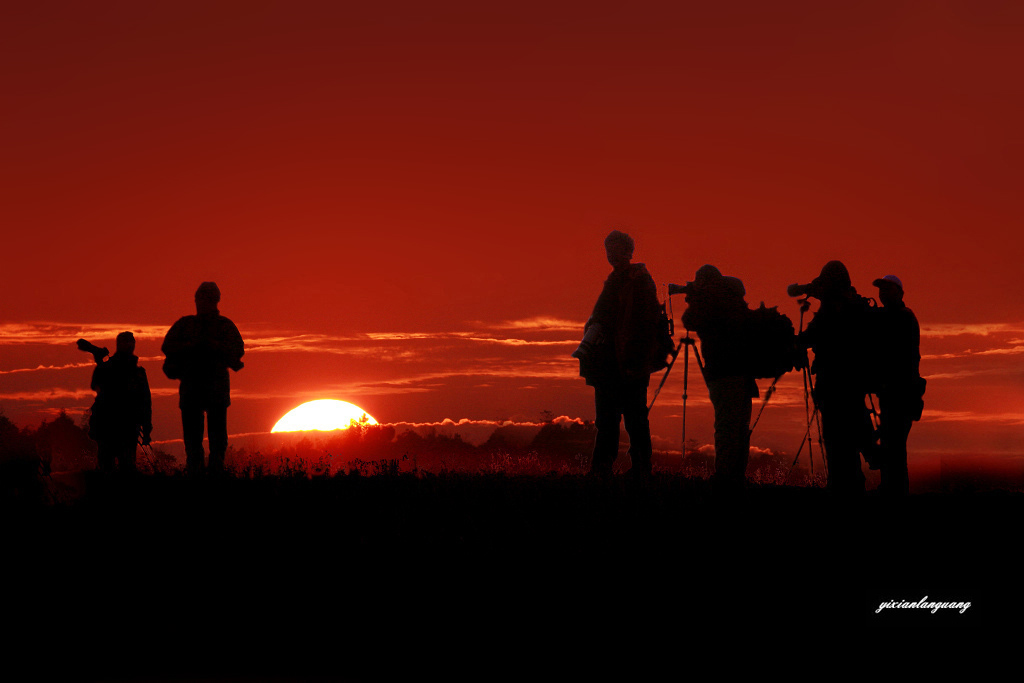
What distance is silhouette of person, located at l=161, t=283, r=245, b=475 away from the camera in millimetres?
13500

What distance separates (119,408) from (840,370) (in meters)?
10.3

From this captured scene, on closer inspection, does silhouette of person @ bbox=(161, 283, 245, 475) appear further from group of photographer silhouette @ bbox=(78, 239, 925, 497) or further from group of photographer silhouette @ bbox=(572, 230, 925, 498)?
group of photographer silhouette @ bbox=(572, 230, 925, 498)

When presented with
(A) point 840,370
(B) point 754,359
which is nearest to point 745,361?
(B) point 754,359

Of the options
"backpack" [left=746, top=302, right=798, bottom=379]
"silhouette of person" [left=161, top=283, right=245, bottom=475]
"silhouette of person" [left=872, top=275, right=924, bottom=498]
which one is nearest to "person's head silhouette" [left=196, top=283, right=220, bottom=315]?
"silhouette of person" [left=161, top=283, right=245, bottom=475]

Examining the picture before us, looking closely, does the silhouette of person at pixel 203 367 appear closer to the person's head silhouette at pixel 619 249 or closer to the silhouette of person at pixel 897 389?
the person's head silhouette at pixel 619 249

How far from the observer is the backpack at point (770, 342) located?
1079 centimetres

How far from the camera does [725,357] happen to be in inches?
424

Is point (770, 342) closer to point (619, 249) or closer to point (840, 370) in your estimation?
point (840, 370)

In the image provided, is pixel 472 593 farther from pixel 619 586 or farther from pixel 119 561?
pixel 119 561

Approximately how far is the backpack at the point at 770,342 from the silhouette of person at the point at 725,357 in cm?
8

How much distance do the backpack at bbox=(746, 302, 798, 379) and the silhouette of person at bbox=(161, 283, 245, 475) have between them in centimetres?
680

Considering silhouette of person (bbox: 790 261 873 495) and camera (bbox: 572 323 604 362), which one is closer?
silhouette of person (bbox: 790 261 873 495)

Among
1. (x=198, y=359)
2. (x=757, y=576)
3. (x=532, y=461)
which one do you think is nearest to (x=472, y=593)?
(x=757, y=576)

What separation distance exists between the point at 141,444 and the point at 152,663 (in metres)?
8.62
